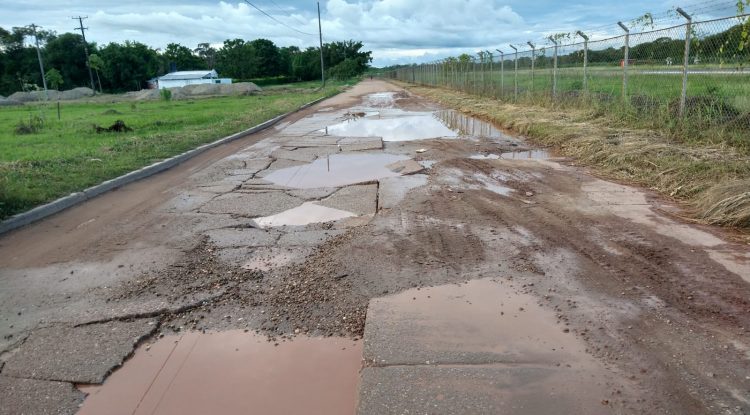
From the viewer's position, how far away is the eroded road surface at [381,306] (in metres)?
2.98

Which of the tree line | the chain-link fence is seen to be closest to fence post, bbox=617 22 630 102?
the chain-link fence

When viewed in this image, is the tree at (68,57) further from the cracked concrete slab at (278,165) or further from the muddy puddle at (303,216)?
the muddy puddle at (303,216)

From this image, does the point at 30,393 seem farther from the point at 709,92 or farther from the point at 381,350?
the point at 709,92

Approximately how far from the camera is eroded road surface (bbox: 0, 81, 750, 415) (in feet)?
9.77

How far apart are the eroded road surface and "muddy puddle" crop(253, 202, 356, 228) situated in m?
0.04

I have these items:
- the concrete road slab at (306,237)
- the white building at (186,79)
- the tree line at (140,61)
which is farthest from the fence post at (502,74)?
the white building at (186,79)

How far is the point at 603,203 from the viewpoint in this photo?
6.56 meters

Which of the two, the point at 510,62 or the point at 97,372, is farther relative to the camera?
the point at 510,62

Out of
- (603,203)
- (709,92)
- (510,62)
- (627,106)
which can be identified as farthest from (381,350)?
(510,62)

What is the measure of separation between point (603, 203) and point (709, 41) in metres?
5.31

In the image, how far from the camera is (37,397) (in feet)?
9.96

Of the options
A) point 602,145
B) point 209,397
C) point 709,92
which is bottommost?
point 209,397

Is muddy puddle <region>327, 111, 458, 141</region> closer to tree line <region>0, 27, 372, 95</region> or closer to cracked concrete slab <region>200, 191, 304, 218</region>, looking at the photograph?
cracked concrete slab <region>200, 191, 304, 218</region>

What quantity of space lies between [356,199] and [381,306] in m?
3.37
